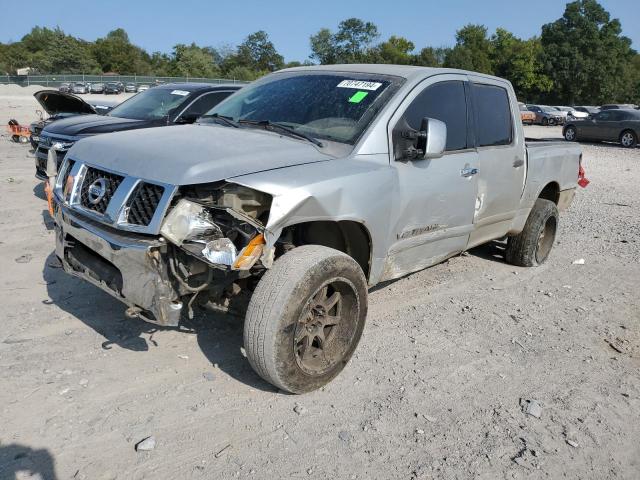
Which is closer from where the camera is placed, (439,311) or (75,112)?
(439,311)

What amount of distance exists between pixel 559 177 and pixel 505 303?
1.84 m

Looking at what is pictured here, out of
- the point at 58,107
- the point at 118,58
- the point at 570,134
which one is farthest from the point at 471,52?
the point at 58,107

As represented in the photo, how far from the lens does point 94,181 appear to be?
321 centimetres

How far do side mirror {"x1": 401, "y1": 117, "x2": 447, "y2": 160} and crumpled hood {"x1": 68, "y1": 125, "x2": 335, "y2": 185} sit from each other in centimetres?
62

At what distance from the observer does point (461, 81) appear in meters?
4.44

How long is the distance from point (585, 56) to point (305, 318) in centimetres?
7421

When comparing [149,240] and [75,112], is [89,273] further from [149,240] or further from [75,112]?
[75,112]

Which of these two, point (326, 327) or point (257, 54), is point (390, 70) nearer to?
point (326, 327)

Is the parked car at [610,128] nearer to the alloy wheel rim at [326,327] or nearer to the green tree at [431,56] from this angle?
the alloy wheel rim at [326,327]

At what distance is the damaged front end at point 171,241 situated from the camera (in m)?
2.79

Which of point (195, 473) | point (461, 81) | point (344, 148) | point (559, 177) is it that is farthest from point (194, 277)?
point (559, 177)

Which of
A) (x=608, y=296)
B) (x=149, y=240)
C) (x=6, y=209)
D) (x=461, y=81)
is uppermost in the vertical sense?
(x=461, y=81)

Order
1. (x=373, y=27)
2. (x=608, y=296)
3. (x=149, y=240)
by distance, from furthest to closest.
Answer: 1. (x=373, y=27)
2. (x=608, y=296)
3. (x=149, y=240)

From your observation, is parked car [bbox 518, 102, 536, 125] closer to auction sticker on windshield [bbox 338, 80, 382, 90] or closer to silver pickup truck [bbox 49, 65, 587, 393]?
silver pickup truck [bbox 49, 65, 587, 393]
